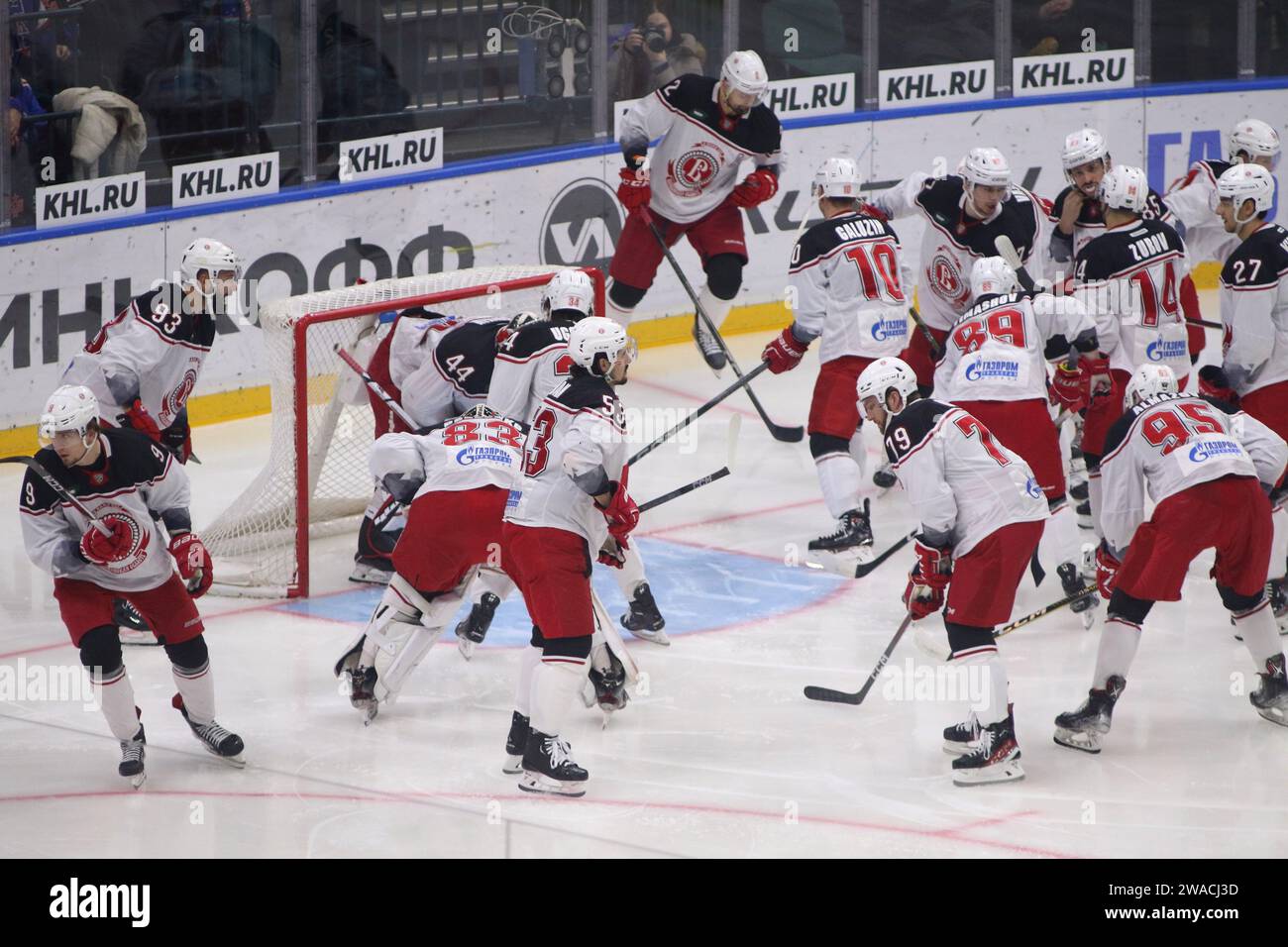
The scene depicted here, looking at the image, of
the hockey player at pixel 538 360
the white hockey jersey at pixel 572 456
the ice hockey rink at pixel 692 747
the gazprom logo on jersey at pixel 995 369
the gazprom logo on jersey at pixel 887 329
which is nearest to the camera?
the ice hockey rink at pixel 692 747

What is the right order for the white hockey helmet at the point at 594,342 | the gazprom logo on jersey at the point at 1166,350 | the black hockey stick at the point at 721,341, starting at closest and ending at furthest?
the white hockey helmet at the point at 594,342 → the gazprom logo on jersey at the point at 1166,350 → the black hockey stick at the point at 721,341

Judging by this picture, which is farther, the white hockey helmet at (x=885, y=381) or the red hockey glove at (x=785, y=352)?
the red hockey glove at (x=785, y=352)

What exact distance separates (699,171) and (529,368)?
2490 mm

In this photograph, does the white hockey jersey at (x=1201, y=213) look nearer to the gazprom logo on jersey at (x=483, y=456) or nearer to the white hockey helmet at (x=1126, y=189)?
the white hockey helmet at (x=1126, y=189)

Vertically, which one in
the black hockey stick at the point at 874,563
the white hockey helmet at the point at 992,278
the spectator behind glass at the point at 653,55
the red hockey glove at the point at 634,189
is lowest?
the black hockey stick at the point at 874,563

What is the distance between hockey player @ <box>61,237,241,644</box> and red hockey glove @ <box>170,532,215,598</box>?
141 cm

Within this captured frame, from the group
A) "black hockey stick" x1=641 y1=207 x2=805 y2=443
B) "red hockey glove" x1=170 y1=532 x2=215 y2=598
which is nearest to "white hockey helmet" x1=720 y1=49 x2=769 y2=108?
"black hockey stick" x1=641 y1=207 x2=805 y2=443

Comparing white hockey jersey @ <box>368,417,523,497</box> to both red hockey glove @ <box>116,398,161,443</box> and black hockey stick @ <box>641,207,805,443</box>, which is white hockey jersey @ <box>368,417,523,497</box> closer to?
red hockey glove @ <box>116,398,161,443</box>

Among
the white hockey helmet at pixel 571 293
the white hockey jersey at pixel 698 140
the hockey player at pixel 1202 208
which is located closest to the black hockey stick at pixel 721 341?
the white hockey jersey at pixel 698 140

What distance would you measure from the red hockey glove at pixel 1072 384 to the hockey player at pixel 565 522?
2123 millimetres

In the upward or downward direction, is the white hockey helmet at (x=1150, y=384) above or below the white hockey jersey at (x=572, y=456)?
above

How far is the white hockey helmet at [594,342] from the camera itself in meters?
5.10
